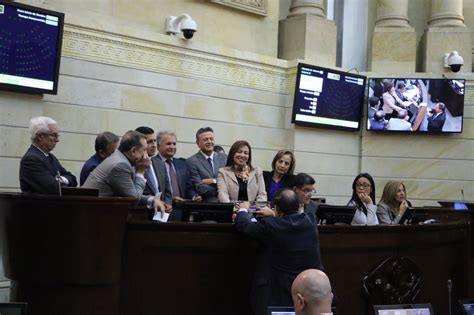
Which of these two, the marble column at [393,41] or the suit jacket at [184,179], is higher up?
the marble column at [393,41]

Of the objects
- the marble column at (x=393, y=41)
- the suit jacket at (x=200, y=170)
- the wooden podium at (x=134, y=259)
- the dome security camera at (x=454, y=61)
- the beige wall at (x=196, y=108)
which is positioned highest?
the marble column at (x=393, y=41)

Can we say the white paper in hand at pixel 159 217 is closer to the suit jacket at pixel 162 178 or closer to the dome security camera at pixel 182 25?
the suit jacket at pixel 162 178

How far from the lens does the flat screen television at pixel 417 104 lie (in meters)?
10.1

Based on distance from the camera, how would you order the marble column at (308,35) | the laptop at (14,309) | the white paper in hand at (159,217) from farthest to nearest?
Result: 1. the marble column at (308,35)
2. the white paper in hand at (159,217)
3. the laptop at (14,309)

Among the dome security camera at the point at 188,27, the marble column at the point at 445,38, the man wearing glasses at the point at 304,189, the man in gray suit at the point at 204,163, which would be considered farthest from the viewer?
the marble column at the point at 445,38

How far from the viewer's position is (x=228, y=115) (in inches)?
354

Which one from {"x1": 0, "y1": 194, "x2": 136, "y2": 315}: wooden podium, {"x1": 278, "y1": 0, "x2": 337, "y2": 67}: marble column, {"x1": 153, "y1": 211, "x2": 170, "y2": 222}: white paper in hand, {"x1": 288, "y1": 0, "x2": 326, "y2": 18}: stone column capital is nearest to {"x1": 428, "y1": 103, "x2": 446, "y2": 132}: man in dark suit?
{"x1": 278, "y1": 0, "x2": 337, "y2": 67}: marble column

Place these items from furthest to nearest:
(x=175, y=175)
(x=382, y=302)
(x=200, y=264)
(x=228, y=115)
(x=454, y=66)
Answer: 1. (x=454, y=66)
2. (x=228, y=115)
3. (x=175, y=175)
4. (x=382, y=302)
5. (x=200, y=264)

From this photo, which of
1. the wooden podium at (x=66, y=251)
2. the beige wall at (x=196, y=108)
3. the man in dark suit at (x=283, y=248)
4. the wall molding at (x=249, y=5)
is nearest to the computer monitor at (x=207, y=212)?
the man in dark suit at (x=283, y=248)

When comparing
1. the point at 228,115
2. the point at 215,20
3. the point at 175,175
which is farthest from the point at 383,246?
the point at 215,20

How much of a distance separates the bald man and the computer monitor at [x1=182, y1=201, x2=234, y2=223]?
2.07 m

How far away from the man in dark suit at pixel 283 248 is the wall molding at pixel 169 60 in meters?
4.01

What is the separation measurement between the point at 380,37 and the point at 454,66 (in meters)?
1.37

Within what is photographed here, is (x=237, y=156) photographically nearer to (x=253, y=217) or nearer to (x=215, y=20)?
(x=253, y=217)
